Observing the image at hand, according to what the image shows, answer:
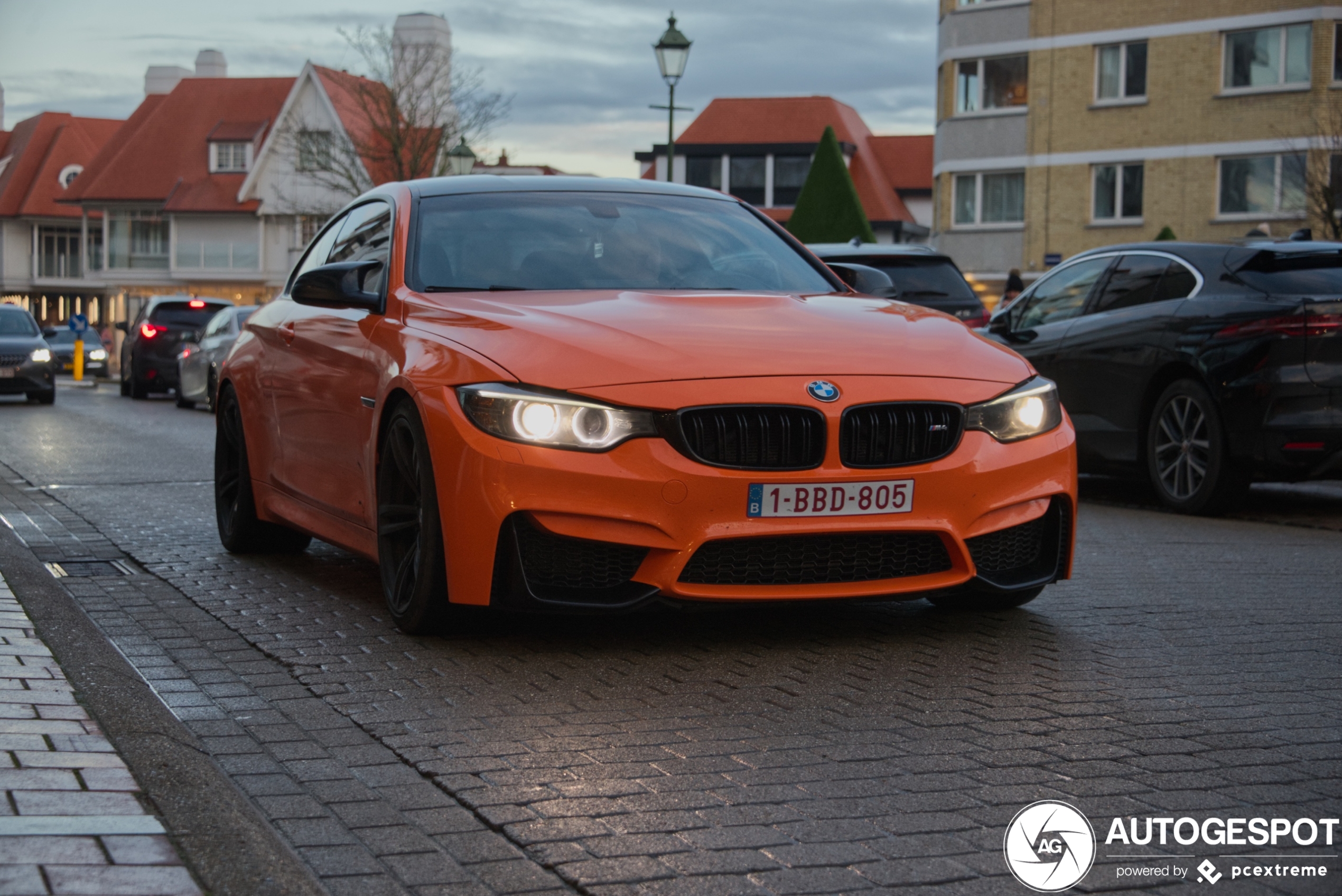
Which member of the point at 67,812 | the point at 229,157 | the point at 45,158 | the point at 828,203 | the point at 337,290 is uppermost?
the point at 45,158

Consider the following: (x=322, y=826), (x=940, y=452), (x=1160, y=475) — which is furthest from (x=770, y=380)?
(x=1160, y=475)

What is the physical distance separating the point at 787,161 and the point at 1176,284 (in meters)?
62.4

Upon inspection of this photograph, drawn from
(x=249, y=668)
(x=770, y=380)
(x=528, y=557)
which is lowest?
(x=249, y=668)

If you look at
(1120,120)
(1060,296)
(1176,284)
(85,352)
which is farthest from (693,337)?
(85,352)

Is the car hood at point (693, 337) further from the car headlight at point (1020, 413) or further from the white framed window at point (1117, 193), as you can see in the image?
the white framed window at point (1117, 193)

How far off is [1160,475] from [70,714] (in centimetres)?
737

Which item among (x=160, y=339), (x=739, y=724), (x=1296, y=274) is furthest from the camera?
(x=160, y=339)

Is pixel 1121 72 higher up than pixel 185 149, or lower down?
lower down

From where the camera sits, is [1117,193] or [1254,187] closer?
[1254,187]

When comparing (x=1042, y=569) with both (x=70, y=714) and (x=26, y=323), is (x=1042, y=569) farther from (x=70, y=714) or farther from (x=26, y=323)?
(x=26, y=323)

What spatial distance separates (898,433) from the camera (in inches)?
204

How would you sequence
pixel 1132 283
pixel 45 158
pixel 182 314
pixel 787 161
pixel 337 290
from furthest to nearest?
pixel 45 158 → pixel 787 161 → pixel 182 314 → pixel 1132 283 → pixel 337 290

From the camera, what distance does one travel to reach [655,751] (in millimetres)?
4133

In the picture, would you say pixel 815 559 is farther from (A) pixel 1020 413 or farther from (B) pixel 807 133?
(B) pixel 807 133
